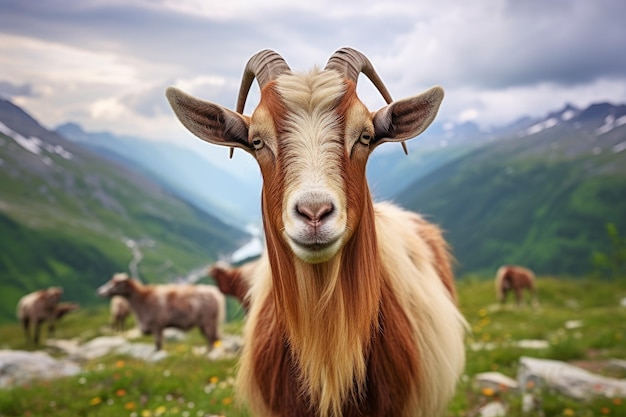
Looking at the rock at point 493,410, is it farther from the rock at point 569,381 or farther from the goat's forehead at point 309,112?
the goat's forehead at point 309,112

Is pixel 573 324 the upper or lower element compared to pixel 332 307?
lower

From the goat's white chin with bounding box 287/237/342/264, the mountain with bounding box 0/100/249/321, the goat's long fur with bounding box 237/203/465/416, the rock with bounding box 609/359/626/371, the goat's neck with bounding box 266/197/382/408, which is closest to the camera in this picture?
the goat's white chin with bounding box 287/237/342/264

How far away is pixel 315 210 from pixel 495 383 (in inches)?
230

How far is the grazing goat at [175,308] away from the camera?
16.1 metres

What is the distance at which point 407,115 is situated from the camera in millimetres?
3404

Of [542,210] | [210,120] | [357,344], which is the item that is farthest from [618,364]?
[542,210]

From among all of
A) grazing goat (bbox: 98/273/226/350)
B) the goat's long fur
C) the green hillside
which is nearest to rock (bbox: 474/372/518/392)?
the goat's long fur

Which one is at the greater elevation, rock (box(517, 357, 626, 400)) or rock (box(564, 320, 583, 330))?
rock (box(517, 357, 626, 400))

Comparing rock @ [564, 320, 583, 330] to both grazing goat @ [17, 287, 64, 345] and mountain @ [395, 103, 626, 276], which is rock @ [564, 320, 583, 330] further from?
mountain @ [395, 103, 626, 276]

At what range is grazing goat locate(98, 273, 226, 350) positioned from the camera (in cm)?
1606

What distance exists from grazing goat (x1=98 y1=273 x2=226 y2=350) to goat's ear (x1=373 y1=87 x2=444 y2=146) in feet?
46.0

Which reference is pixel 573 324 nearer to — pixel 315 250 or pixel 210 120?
pixel 315 250

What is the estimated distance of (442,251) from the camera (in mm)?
6539

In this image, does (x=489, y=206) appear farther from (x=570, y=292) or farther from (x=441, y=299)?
(x=441, y=299)
